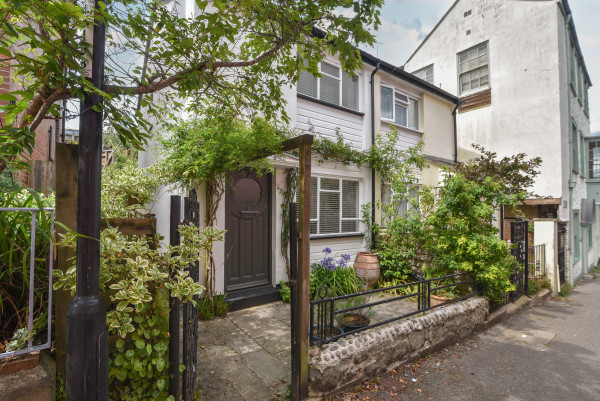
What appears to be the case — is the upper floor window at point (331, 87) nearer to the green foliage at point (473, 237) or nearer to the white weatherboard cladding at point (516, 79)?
the green foliage at point (473, 237)

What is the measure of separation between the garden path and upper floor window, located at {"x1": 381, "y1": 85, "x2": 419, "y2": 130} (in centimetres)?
594

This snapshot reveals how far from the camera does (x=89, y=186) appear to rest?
1421 millimetres

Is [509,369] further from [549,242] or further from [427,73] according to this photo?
[427,73]

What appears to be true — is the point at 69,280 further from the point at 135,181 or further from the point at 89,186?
the point at 135,181

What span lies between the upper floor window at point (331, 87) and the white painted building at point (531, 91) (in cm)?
587

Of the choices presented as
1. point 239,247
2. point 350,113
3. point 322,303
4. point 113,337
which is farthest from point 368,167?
point 113,337

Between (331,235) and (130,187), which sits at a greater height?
(130,187)

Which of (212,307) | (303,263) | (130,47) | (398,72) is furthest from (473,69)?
(130,47)

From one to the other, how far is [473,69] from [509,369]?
1194 centimetres

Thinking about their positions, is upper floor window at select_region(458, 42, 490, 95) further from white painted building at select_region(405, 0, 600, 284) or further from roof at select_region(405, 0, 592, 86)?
roof at select_region(405, 0, 592, 86)

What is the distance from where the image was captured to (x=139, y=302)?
1902 mm

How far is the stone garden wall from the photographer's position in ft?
10.2

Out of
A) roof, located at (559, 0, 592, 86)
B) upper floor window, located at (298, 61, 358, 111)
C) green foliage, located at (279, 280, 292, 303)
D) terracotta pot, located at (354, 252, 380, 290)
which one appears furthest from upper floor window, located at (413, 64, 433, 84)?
green foliage, located at (279, 280, 292, 303)

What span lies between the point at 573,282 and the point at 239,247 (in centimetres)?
1090
